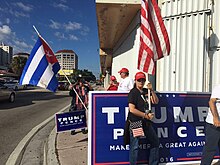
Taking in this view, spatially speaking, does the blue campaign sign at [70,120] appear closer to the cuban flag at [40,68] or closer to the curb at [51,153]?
the curb at [51,153]

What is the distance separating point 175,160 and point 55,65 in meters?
3.20

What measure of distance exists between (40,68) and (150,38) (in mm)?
2483

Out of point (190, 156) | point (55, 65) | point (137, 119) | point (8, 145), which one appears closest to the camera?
point (137, 119)

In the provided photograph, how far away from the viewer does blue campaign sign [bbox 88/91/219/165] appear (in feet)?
12.5

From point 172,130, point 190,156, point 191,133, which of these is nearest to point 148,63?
point 172,130

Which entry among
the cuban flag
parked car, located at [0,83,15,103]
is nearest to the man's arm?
the cuban flag

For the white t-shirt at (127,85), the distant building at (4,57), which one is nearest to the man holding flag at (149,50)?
the white t-shirt at (127,85)

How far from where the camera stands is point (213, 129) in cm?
347

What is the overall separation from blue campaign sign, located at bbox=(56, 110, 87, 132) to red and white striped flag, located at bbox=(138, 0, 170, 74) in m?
2.57

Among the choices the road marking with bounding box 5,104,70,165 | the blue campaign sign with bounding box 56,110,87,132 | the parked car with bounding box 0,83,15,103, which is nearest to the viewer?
the road marking with bounding box 5,104,70,165

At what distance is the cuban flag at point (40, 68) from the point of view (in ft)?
15.9

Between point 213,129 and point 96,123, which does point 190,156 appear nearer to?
point 213,129

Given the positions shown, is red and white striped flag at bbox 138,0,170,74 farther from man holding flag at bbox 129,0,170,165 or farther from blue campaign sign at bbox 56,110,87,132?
blue campaign sign at bbox 56,110,87,132

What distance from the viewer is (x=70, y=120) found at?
5.67m
